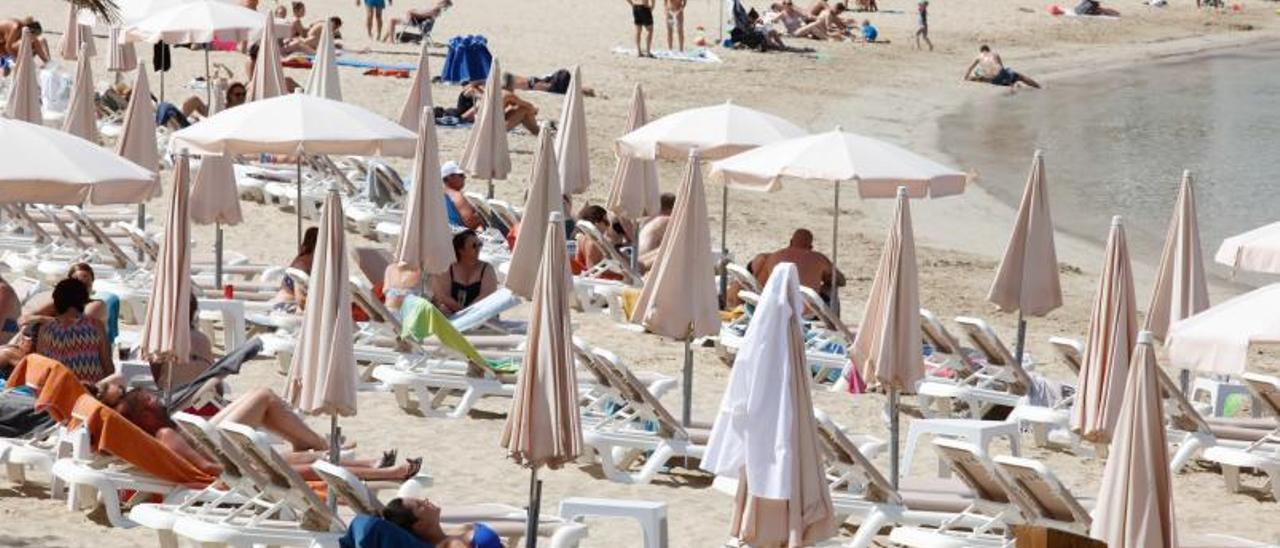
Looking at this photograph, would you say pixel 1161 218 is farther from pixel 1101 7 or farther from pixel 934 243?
pixel 1101 7

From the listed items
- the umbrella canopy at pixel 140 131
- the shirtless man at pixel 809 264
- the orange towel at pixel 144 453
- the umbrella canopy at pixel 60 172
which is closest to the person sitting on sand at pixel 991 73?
the shirtless man at pixel 809 264

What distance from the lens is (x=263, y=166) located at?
19062 millimetres

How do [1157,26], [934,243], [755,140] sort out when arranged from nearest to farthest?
[755,140] < [934,243] < [1157,26]

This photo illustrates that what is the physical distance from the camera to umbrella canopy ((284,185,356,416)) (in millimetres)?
9438

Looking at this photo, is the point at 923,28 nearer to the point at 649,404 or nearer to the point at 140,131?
the point at 140,131

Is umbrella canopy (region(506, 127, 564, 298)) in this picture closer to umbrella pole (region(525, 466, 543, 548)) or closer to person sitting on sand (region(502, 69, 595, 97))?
umbrella pole (region(525, 466, 543, 548))

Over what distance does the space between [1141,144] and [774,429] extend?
2443 centimetres

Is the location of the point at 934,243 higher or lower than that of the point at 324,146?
lower

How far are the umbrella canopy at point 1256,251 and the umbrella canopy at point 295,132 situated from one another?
4.89 meters

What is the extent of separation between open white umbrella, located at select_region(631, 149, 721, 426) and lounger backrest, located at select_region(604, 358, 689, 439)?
455 millimetres

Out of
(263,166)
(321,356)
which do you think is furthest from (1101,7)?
(321,356)

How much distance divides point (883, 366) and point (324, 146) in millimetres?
4628

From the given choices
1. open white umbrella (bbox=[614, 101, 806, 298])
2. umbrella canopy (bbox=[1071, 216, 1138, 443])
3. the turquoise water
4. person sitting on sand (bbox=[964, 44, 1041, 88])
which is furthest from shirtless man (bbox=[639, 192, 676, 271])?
person sitting on sand (bbox=[964, 44, 1041, 88])

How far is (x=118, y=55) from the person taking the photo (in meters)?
24.2
